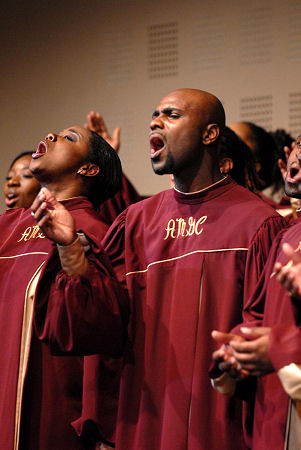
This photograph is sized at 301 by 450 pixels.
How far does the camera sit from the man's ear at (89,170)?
3910 mm

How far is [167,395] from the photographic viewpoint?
3053 mm

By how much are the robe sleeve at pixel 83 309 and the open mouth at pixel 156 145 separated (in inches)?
16.8

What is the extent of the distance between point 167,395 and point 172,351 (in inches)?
6.0

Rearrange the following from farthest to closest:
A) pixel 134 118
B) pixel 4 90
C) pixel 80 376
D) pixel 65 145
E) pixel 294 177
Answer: pixel 4 90, pixel 134 118, pixel 65 145, pixel 80 376, pixel 294 177

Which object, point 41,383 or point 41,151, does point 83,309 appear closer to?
point 41,383

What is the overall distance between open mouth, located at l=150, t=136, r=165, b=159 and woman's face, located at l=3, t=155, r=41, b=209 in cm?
143

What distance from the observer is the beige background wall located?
564cm

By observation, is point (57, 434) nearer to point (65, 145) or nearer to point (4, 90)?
point (65, 145)

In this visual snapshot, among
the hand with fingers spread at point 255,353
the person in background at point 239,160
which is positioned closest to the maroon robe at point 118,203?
the person in background at point 239,160

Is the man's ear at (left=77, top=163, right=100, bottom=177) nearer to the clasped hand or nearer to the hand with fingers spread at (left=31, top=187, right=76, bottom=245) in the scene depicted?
the hand with fingers spread at (left=31, top=187, right=76, bottom=245)

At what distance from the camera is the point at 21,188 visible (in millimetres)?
4680

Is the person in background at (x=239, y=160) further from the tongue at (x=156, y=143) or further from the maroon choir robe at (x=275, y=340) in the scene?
the maroon choir robe at (x=275, y=340)

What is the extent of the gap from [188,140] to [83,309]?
75cm

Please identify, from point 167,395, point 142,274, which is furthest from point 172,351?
point 142,274
